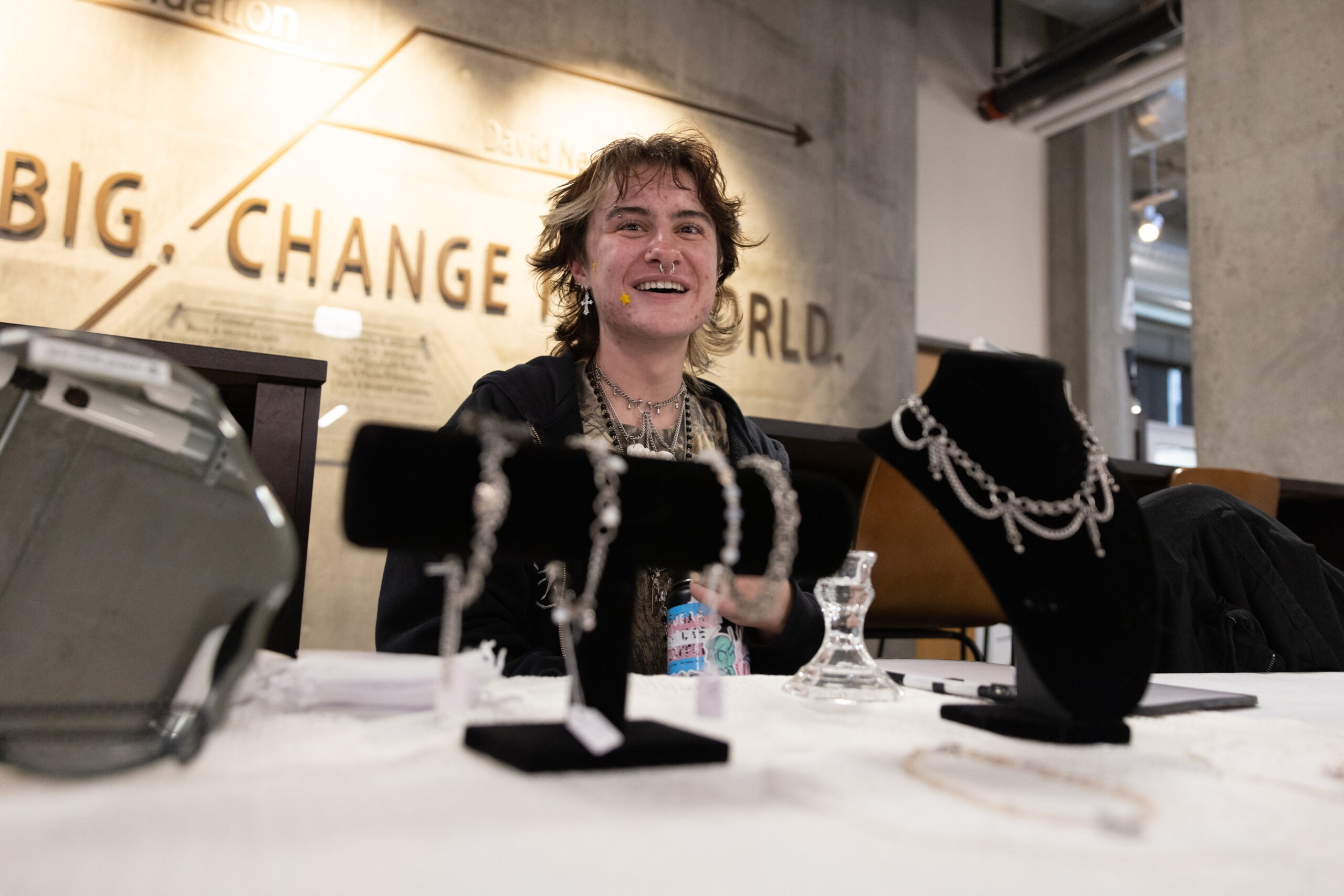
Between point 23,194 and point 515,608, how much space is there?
2.76 metres

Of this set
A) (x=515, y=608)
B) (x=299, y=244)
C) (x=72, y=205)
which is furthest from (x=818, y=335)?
(x=515, y=608)

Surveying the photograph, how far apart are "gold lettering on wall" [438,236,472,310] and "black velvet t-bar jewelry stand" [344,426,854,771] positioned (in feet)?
10.7

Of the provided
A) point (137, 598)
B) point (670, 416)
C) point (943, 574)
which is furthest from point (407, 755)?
point (943, 574)

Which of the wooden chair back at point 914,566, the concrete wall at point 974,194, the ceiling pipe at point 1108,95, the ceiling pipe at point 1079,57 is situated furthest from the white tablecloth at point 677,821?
the ceiling pipe at point 1108,95

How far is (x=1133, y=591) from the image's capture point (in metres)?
0.64

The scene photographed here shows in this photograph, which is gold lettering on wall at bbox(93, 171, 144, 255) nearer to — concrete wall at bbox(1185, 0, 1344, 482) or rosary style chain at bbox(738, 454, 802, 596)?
rosary style chain at bbox(738, 454, 802, 596)

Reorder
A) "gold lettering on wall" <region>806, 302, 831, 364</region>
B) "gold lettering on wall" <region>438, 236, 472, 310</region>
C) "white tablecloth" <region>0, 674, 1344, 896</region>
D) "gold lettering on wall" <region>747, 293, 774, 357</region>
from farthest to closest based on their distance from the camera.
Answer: "gold lettering on wall" <region>806, 302, 831, 364</region>
"gold lettering on wall" <region>747, 293, 774, 357</region>
"gold lettering on wall" <region>438, 236, 472, 310</region>
"white tablecloth" <region>0, 674, 1344, 896</region>

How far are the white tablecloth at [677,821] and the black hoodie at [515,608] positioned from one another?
46 cm

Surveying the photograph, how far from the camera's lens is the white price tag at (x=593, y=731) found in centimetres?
48

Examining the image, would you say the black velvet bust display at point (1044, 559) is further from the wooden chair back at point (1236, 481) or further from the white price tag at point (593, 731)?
the wooden chair back at point (1236, 481)

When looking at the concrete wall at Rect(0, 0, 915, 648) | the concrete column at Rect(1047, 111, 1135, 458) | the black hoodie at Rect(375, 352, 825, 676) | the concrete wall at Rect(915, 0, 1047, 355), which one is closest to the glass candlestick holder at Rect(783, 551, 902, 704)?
the black hoodie at Rect(375, 352, 825, 676)

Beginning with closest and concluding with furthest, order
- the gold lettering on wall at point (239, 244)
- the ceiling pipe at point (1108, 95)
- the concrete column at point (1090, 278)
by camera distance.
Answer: the gold lettering on wall at point (239, 244) < the ceiling pipe at point (1108, 95) < the concrete column at point (1090, 278)

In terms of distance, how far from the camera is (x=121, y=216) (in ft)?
10.2

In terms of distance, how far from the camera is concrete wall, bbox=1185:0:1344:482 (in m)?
3.52
